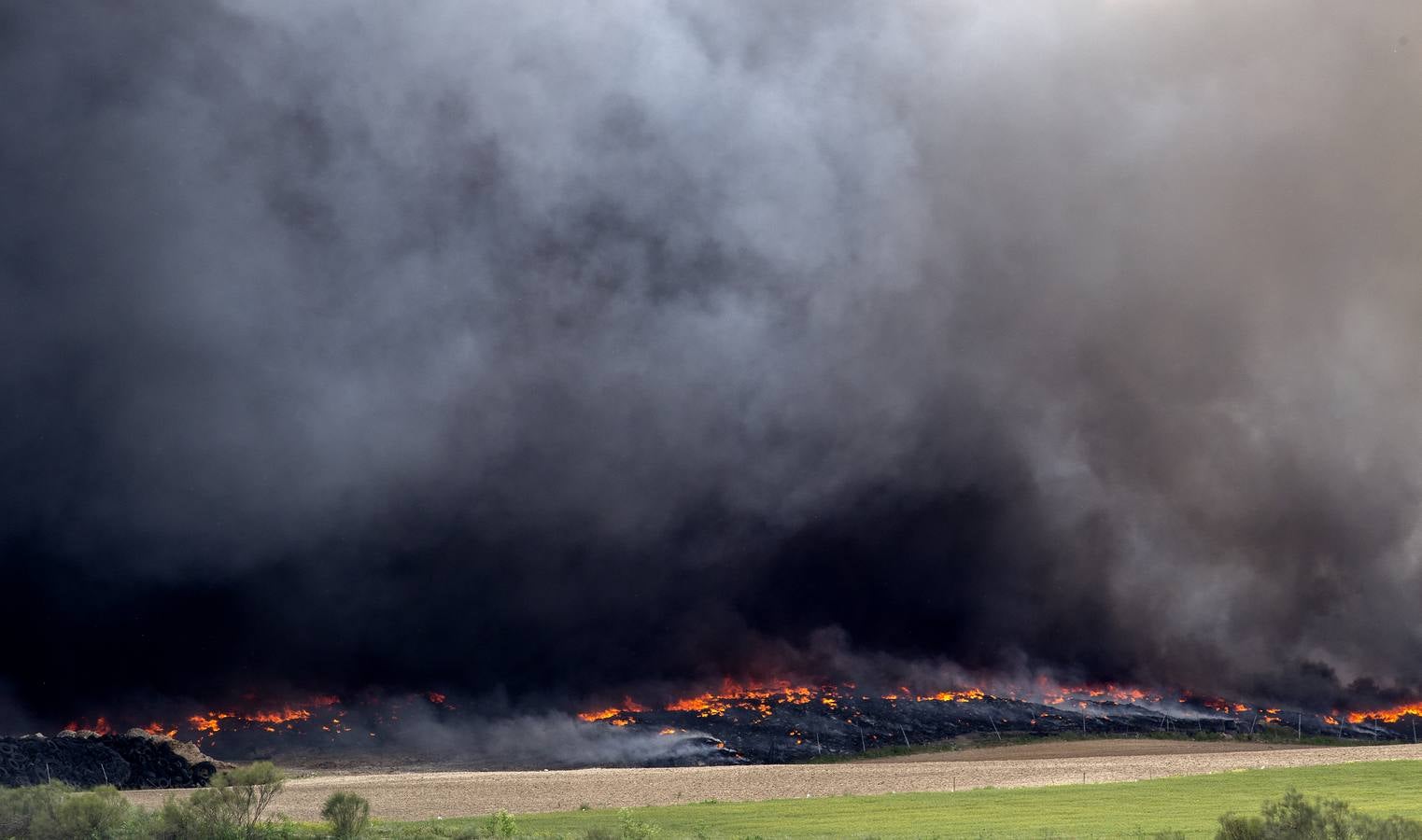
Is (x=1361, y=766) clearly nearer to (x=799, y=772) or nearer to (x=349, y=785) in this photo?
(x=799, y=772)

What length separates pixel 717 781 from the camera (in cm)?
12006

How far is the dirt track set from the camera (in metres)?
95.4

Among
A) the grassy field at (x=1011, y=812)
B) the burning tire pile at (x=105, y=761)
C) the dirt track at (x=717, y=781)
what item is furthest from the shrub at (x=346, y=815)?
the burning tire pile at (x=105, y=761)

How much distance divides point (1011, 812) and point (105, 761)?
322 feet

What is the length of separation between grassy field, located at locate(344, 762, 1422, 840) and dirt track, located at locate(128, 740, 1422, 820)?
36.5ft

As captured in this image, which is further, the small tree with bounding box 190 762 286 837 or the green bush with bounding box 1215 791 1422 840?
the small tree with bounding box 190 762 286 837

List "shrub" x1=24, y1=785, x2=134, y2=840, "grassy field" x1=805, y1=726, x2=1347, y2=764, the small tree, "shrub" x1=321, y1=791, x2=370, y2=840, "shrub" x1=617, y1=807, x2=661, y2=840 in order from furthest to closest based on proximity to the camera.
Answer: "grassy field" x1=805, y1=726, x2=1347, y2=764 < "shrub" x1=321, y1=791, x2=370, y2=840 < the small tree < "shrub" x1=617, y1=807, x2=661, y2=840 < "shrub" x1=24, y1=785, x2=134, y2=840

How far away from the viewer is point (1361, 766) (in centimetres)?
10056

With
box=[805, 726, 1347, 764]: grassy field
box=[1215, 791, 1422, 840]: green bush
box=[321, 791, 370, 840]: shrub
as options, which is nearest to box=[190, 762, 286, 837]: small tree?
box=[321, 791, 370, 840]: shrub

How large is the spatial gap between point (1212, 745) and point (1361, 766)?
284 feet

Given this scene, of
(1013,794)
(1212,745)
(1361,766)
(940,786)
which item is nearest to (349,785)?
(940,786)

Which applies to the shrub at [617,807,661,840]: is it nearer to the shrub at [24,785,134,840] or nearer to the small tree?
the small tree

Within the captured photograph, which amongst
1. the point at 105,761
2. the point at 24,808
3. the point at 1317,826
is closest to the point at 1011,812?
the point at 1317,826

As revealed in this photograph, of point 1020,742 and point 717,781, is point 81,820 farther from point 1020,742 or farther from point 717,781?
point 1020,742
